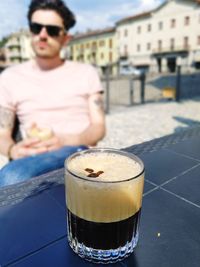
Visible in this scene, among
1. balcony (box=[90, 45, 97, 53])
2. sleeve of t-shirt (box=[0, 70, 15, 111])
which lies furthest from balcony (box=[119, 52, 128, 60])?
sleeve of t-shirt (box=[0, 70, 15, 111])

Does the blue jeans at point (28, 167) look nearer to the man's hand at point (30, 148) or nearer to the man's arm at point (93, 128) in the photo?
the man's hand at point (30, 148)

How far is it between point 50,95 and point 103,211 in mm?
1624

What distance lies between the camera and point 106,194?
0.62m

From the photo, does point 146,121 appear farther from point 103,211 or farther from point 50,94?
point 103,211

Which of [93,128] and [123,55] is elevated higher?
[123,55]

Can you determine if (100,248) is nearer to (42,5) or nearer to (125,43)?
(42,5)

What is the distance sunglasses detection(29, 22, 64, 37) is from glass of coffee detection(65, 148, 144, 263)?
1926 millimetres

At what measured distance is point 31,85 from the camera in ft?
6.96

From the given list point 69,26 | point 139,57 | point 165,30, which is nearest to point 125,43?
point 139,57

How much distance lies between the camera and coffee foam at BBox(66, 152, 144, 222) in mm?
614

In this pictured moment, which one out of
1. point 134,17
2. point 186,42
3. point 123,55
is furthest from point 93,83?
point 123,55

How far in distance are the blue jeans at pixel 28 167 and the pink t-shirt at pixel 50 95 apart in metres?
0.53

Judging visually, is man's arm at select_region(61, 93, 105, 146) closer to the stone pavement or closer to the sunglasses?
the sunglasses

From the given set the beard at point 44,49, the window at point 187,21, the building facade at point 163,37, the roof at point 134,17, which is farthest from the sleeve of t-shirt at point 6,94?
the roof at point 134,17
